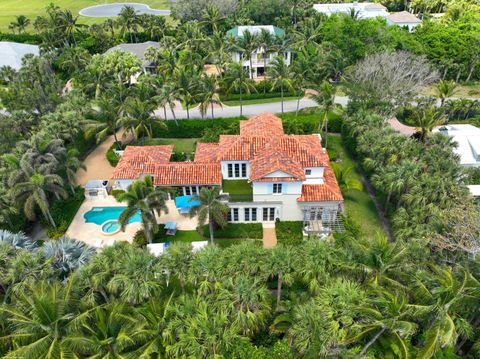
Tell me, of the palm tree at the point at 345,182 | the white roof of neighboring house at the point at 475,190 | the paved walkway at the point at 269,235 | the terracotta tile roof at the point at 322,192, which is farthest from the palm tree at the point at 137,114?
the white roof of neighboring house at the point at 475,190

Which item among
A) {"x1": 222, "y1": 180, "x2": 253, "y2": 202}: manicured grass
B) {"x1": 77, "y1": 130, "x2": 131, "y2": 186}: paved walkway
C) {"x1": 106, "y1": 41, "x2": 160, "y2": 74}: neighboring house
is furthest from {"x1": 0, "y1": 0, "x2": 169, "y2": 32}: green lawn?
{"x1": 222, "y1": 180, "x2": 253, "y2": 202}: manicured grass

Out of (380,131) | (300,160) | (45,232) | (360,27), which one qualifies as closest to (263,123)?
(300,160)

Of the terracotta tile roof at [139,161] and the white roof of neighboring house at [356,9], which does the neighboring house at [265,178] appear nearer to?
the terracotta tile roof at [139,161]

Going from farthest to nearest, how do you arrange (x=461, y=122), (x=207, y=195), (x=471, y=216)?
(x=461, y=122) < (x=207, y=195) < (x=471, y=216)

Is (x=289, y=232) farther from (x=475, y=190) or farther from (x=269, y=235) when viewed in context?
(x=475, y=190)

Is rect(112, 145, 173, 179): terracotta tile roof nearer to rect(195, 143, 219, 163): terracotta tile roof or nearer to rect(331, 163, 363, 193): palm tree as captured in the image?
rect(195, 143, 219, 163): terracotta tile roof

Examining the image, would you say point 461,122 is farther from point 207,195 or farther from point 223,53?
point 207,195
